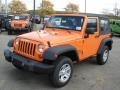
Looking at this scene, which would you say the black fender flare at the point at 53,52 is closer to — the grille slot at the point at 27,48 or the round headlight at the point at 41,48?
the round headlight at the point at 41,48

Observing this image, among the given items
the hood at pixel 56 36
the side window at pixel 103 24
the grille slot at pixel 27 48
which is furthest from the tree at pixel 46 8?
the grille slot at pixel 27 48

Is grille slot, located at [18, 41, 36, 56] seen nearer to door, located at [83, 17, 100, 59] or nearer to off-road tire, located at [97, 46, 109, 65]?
door, located at [83, 17, 100, 59]

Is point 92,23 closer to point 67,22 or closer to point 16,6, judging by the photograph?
point 67,22

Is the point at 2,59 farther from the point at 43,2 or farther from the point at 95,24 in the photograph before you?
the point at 43,2

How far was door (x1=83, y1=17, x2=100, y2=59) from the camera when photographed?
6912 millimetres

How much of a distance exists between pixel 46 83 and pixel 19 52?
110 cm

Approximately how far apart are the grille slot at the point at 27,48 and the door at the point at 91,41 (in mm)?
1722

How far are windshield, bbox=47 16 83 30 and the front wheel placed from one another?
1320 mm

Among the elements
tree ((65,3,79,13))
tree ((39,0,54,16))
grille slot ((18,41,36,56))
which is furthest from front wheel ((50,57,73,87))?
tree ((65,3,79,13))

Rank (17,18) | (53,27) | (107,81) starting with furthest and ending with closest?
(17,18) < (53,27) < (107,81)

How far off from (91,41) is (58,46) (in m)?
1.78

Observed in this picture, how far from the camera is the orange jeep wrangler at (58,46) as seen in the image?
5586mm

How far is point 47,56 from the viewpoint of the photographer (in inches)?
213

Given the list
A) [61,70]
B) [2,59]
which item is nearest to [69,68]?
[61,70]
